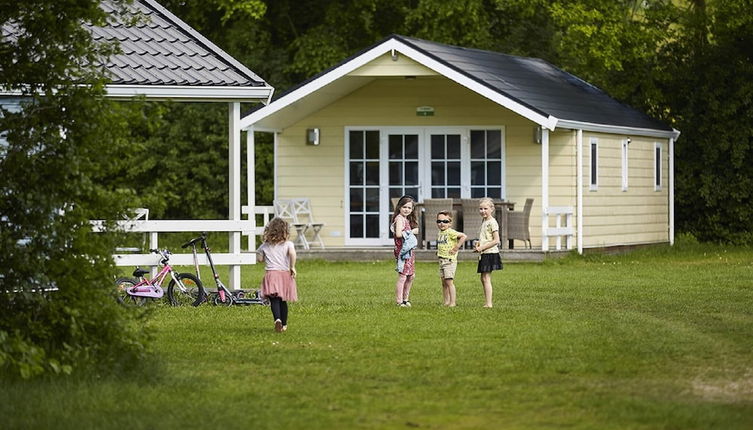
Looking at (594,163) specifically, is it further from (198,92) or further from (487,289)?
(198,92)

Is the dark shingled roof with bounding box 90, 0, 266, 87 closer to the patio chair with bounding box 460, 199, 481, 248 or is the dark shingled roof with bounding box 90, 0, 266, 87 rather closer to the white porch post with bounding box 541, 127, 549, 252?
the patio chair with bounding box 460, 199, 481, 248

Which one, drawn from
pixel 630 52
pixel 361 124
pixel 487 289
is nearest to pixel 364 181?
pixel 361 124

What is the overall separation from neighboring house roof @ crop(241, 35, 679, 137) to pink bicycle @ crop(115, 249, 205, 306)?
8816 mm

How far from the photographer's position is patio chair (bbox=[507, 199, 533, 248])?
85.9 ft

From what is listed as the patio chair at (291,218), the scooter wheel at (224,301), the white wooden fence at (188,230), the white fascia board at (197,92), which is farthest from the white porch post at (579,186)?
the scooter wheel at (224,301)

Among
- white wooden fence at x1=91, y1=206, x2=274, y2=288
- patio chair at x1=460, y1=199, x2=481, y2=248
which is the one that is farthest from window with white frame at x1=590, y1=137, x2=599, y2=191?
white wooden fence at x1=91, y1=206, x2=274, y2=288

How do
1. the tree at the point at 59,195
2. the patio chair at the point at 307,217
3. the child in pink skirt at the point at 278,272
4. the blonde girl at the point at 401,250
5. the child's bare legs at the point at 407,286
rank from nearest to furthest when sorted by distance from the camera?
1. the tree at the point at 59,195
2. the child in pink skirt at the point at 278,272
3. the blonde girl at the point at 401,250
4. the child's bare legs at the point at 407,286
5. the patio chair at the point at 307,217

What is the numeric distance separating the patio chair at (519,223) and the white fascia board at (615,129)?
1.55 meters

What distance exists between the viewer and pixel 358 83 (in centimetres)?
2789

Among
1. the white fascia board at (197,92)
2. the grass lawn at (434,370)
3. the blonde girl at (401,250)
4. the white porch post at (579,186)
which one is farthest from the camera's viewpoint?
the white porch post at (579,186)

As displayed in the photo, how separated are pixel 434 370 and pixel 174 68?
7617 mm

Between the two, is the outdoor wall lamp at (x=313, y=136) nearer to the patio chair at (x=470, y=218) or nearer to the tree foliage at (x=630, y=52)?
the patio chair at (x=470, y=218)

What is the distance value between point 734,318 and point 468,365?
4.78m

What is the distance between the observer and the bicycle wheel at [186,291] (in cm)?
1691
